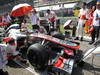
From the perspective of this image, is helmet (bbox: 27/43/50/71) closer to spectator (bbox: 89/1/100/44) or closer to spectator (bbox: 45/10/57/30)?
spectator (bbox: 89/1/100/44)

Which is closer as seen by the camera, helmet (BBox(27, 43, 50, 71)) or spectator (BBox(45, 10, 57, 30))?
helmet (BBox(27, 43, 50, 71))

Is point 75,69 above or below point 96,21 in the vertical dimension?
below

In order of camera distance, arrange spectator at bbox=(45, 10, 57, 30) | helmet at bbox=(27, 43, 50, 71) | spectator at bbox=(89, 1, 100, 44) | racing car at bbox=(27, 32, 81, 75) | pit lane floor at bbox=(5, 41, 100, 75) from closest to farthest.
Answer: racing car at bbox=(27, 32, 81, 75) < helmet at bbox=(27, 43, 50, 71) < pit lane floor at bbox=(5, 41, 100, 75) < spectator at bbox=(89, 1, 100, 44) < spectator at bbox=(45, 10, 57, 30)

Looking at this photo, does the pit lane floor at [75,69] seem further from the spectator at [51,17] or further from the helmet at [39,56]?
the spectator at [51,17]

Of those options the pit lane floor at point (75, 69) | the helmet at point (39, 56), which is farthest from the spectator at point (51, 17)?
the helmet at point (39, 56)

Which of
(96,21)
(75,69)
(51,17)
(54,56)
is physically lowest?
(75,69)

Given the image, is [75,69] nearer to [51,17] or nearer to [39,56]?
[39,56]

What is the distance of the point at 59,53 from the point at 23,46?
1937 millimetres

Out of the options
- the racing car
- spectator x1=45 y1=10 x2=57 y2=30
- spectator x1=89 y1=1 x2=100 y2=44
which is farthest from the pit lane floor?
spectator x1=45 y1=10 x2=57 y2=30

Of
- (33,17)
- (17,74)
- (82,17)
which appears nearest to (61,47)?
(17,74)

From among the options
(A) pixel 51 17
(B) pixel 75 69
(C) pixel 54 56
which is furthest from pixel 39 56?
(A) pixel 51 17

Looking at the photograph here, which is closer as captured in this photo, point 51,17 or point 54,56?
point 54,56

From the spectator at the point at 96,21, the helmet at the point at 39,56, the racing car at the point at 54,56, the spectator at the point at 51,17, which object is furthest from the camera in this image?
the spectator at the point at 51,17

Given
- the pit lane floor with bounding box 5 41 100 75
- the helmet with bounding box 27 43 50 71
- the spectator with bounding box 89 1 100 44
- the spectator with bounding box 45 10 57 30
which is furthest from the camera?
the spectator with bounding box 45 10 57 30
